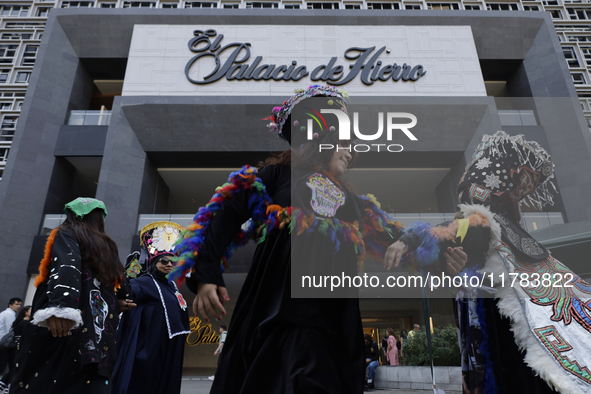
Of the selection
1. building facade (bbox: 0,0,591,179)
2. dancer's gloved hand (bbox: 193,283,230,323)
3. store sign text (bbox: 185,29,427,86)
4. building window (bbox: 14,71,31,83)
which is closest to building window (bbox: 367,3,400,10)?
building facade (bbox: 0,0,591,179)

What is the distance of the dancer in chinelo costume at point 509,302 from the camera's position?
5.43ft

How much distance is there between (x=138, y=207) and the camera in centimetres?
1288

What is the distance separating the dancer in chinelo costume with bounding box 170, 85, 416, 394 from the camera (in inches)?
51.9

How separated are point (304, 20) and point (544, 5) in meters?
17.7

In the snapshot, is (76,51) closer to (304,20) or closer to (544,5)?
(304,20)

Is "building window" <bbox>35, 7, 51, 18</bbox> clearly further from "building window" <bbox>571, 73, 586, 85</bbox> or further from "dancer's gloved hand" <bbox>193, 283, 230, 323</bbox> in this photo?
"building window" <bbox>571, 73, 586, 85</bbox>

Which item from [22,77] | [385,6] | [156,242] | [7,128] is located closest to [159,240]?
[156,242]

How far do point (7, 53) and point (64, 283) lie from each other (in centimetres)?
2857

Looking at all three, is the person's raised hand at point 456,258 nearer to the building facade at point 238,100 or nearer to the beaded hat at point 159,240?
the beaded hat at point 159,240

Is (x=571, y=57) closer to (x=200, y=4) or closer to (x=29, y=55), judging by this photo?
(x=200, y=4)

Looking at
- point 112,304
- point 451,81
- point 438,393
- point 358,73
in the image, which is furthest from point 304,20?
point 112,304

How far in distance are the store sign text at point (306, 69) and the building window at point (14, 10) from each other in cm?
1778

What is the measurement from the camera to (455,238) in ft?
6.23

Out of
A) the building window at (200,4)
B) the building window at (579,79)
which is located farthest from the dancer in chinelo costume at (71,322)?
the building window at (579,79)
